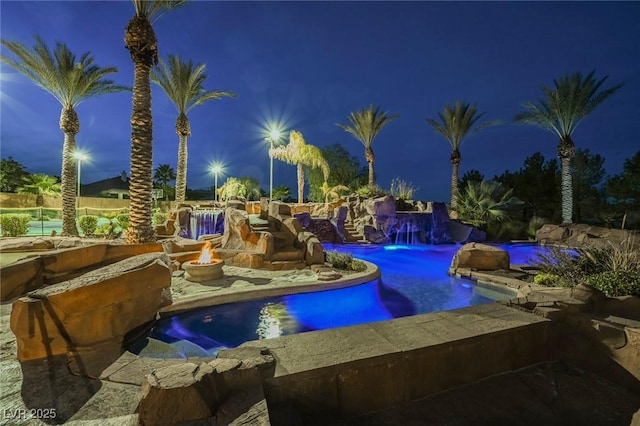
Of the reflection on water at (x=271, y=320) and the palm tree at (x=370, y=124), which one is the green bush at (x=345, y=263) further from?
the palm tree at (x=370, y=124)

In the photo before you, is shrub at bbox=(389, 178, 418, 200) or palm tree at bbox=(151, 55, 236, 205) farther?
shrub at bbox=(389, 178, 418, 200)

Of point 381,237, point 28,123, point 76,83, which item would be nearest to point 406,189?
point 381,237

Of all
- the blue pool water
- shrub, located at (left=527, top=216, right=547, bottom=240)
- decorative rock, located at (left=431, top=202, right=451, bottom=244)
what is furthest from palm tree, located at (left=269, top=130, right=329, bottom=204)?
the blue pool water

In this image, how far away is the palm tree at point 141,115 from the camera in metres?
9.34

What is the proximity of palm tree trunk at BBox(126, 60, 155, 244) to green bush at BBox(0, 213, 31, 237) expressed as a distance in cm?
615

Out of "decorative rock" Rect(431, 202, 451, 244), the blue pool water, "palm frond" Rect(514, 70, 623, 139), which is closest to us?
the blue pool water

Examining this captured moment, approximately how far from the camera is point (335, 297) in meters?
6.70

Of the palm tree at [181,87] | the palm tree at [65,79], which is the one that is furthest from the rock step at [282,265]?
the palm tree at [181,87]

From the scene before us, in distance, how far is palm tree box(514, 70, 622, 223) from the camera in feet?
57.1

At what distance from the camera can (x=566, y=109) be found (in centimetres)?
1806

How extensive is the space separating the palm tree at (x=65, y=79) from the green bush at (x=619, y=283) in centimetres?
1710

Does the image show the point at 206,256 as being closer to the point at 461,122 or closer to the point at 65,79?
the point at 65,79

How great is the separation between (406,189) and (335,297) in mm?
16152

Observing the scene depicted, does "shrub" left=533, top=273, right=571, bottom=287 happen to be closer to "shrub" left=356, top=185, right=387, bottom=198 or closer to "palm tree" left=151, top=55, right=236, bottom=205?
"shrub" left=356, top=185, right=387, bottom=198
